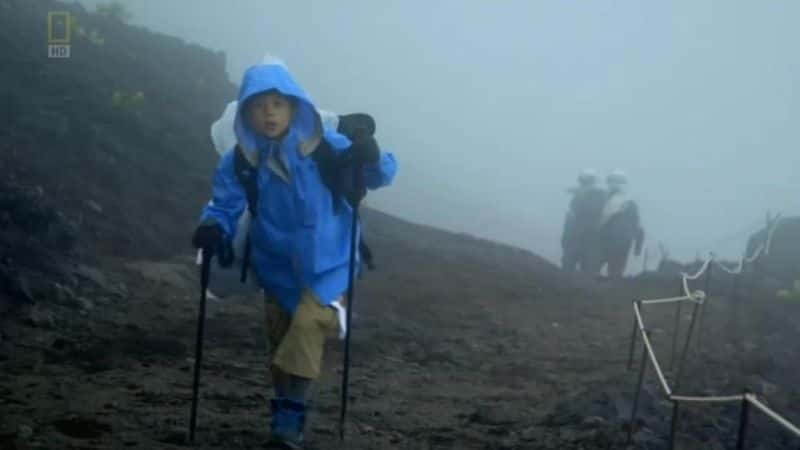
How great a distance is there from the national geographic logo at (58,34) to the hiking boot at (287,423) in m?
12.9

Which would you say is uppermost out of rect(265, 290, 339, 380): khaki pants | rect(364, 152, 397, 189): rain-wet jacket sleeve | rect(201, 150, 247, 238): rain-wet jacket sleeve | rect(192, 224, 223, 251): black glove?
rect(364, 152, 397, 189): rain-wet jacket sleeve

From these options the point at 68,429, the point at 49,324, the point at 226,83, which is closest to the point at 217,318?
the point at 49,324

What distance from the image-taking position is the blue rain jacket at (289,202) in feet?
15.8

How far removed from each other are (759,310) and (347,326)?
876cm

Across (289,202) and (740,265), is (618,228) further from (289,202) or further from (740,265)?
(289,202)

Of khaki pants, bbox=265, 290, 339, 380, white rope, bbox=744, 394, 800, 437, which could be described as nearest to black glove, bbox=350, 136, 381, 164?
khaki pants, bbox=265, 290, 339, 380

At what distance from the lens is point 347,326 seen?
199 inches

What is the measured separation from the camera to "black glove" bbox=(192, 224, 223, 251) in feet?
15.4

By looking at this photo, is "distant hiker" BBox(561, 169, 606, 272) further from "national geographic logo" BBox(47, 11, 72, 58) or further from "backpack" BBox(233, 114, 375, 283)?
"backpack" BBox(233, 114, 375, 283)

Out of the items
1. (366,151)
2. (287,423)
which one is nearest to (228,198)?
(366,151)

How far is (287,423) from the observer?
15.6 feet

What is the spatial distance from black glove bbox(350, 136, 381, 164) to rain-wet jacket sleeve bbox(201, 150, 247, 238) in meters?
0.62

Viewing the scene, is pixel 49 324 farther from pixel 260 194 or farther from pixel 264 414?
pixel 260 194

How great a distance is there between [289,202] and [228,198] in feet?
1.05
